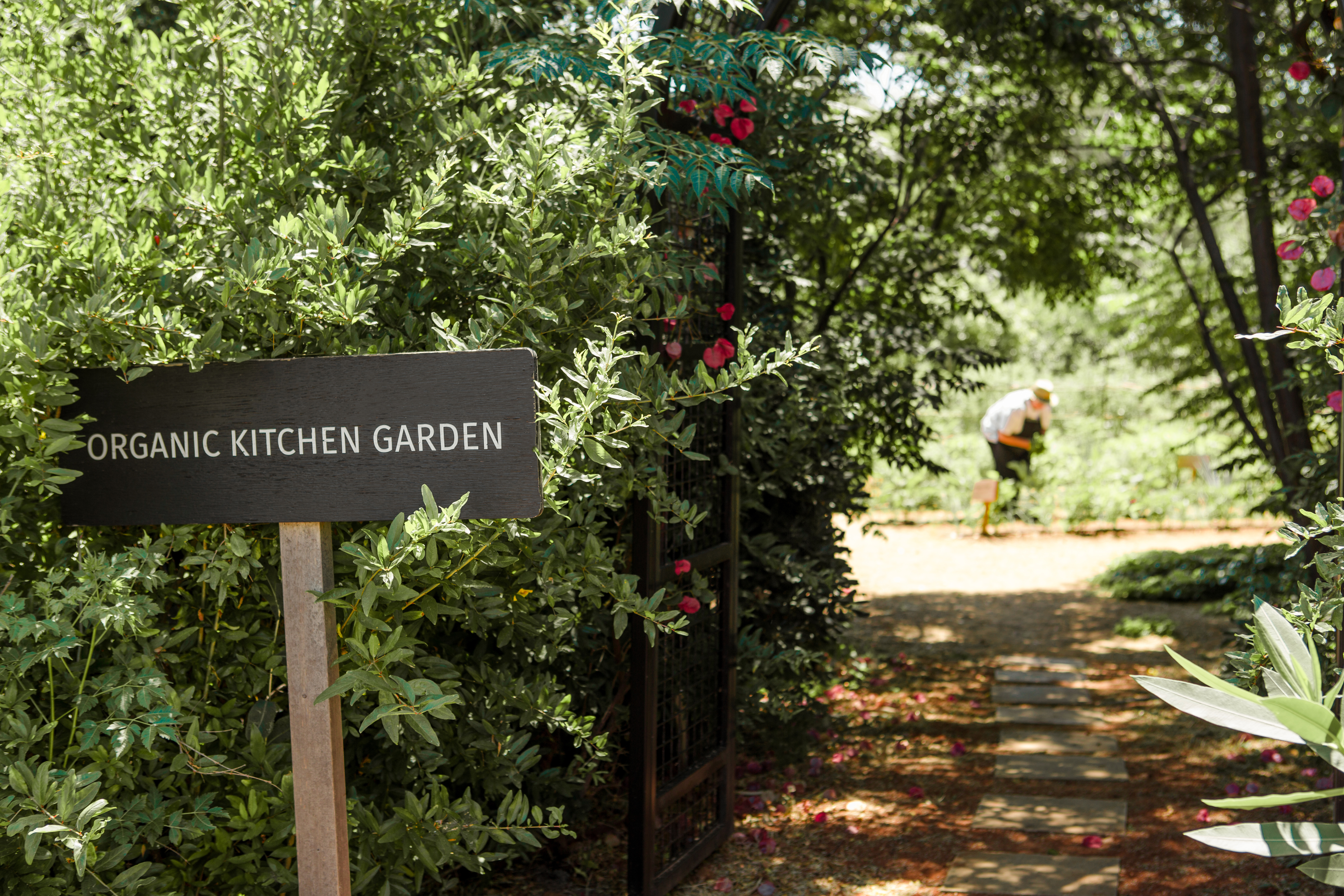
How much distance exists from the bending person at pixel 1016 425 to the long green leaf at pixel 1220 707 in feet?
36.0

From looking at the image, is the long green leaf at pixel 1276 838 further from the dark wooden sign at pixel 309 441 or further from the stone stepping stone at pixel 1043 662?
the stone stepping stone at pixel 1043 662

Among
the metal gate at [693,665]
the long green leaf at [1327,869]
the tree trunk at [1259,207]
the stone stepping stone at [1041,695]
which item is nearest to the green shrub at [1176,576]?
the stone stepping stone at [1041,695]

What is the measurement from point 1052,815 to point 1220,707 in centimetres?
289

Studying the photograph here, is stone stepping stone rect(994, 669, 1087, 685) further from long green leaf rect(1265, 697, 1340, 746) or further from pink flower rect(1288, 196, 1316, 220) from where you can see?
long green leaf rect(1265, 697, 1340, 746)

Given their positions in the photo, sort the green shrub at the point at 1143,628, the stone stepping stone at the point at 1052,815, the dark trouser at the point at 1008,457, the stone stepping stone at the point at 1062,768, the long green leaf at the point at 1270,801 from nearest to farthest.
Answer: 1. the long green leaf at the point at 1270,801
2. the stone stepping stone at the point at 1052,815
3. the stone stepping stone at the point at 1062,768
4. the green shrub at the point at 1143,628
5. the dark trouser at the point at 1008,457

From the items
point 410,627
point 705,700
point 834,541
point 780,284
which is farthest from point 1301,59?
point 410,627

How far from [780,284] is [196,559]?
9.76ft

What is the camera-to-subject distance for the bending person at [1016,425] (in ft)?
39.3

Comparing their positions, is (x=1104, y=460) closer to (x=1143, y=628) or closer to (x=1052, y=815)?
(x=1143, y=628)

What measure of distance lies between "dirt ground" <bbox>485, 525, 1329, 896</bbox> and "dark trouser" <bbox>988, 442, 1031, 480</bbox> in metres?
4.38

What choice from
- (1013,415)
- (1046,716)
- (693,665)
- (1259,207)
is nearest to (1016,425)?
(1013,415)

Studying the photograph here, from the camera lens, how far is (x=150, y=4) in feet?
13.5

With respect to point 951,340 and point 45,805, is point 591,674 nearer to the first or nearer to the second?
point 45,805

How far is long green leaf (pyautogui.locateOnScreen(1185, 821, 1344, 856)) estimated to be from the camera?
1253 mm
